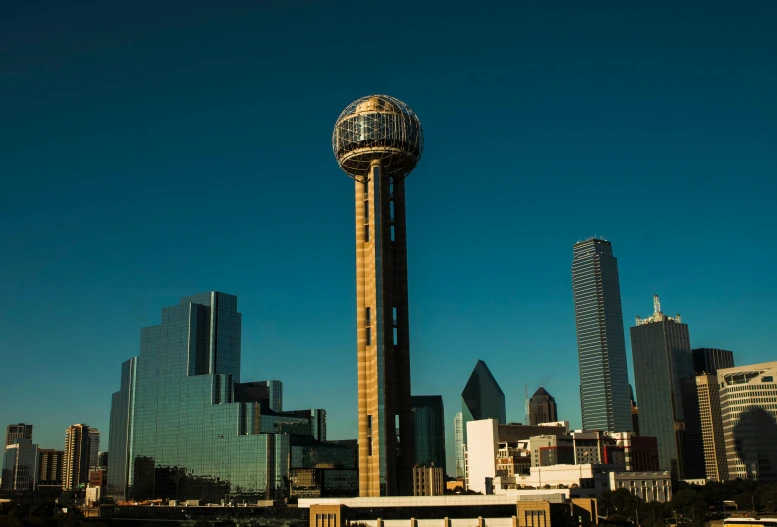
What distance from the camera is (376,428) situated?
17188 centimetres

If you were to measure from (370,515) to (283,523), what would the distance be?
21985mm

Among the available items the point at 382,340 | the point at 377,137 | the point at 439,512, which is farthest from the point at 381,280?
the point at 439,512

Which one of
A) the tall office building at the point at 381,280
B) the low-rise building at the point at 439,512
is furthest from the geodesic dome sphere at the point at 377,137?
the low-rise building at the point at 439,512

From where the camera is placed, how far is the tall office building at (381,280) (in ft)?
564

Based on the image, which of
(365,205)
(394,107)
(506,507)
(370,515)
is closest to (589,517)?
(506,507)

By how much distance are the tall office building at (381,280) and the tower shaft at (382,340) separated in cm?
20

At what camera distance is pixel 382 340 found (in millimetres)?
174875

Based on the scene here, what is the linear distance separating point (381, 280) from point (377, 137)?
31066 mm

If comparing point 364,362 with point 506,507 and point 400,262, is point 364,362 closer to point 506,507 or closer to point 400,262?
point 400,262

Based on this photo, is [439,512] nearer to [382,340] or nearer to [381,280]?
[382,340]

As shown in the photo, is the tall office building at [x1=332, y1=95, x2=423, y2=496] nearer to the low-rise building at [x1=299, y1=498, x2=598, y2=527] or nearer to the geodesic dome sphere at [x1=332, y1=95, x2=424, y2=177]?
the geodesic dome sphere at [x1=332, y1=95, x2=424, y2=177]

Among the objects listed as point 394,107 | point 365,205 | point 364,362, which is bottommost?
point 364,362

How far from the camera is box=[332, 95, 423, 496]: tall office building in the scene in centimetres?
17188

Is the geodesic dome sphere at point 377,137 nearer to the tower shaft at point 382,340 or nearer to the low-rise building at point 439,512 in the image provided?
the tower shaft at point 382,340
